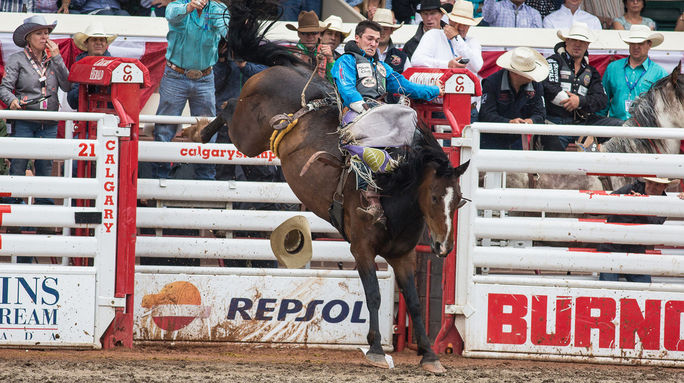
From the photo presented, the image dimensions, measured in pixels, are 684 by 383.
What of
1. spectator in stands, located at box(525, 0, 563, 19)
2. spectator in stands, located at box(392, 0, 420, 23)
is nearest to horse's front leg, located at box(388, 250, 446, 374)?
spectator in stands, located at box(392, 0, 420, 23)

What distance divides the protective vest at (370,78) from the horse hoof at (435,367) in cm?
190

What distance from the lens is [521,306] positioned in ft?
20.1

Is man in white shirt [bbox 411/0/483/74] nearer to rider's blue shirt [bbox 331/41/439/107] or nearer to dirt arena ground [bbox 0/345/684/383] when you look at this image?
rider's blue shirt [bbox 331/41/439/107]

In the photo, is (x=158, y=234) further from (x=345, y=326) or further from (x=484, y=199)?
(x=484, y=199)

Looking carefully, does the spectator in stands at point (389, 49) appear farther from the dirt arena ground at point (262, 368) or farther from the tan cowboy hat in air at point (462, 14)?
the dirt arena ground at point (262, 368)

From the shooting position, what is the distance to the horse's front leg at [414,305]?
18.5ft

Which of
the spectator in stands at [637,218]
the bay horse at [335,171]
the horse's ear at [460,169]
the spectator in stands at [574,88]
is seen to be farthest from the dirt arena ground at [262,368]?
the spectator in stands at [574,88]

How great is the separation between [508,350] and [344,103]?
205 cm

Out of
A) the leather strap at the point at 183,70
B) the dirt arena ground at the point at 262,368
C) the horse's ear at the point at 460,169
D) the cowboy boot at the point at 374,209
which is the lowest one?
the dirt arena ground at the point at 262,368

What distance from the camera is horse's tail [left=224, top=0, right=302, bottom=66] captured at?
6.72 m

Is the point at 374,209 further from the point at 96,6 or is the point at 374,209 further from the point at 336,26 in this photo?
the point at 96,6

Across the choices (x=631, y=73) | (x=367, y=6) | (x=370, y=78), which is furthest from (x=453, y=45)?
(x=370, y=78)

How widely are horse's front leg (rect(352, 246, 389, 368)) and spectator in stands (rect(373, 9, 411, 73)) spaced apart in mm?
3414

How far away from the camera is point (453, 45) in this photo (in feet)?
29.1
